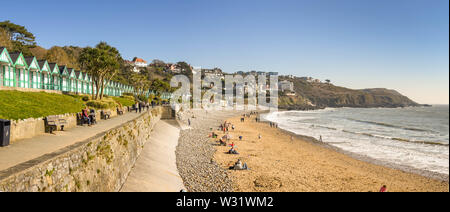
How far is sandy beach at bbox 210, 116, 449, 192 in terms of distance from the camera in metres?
16.6

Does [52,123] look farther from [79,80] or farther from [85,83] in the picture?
[85,83]

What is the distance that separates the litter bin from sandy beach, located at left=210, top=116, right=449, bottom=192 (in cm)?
1127

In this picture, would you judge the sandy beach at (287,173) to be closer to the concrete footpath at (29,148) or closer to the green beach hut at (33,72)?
the concrete footpath at (29,148)

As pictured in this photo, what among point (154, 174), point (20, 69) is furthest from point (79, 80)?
point (154, 174)

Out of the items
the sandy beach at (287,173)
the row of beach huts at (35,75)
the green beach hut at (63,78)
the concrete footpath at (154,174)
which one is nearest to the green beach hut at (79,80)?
the row of beach huts at (35,75)

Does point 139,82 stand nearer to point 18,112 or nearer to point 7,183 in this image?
point 18,112

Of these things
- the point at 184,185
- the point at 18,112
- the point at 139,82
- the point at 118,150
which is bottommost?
the point at 184,185

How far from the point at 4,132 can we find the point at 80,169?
3.63m

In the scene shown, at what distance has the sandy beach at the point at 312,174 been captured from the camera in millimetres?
16578

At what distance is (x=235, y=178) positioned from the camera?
1678 cm

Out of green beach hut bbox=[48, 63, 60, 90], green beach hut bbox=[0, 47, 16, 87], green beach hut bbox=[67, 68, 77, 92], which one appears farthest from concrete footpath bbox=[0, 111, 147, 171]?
green beach hut bbox=[67, 68, 77, 92]

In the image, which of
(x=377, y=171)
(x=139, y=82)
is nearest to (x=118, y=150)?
(x=377, y=171)

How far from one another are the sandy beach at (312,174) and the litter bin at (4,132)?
11268mm
